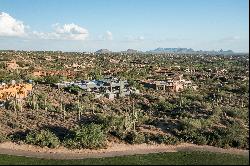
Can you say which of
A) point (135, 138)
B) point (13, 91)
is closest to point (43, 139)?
point (135, 138)

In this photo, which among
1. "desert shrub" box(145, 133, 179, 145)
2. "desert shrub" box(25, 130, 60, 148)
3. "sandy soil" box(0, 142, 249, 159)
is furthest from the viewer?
"desert shrub" box(145, 133, 179, 145)

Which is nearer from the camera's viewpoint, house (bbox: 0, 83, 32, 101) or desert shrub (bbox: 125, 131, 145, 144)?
desert shrub (bbox: 125, 131, 145, 144)

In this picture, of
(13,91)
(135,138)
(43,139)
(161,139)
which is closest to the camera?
(43,139)

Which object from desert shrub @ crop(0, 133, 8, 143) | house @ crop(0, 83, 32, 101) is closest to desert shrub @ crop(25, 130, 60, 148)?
desert shrub @ crop(0, 133, 8, 143)

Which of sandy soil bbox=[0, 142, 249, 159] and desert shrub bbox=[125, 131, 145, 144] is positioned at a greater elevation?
desert shrub bbox=[125, 131, 145, 144]

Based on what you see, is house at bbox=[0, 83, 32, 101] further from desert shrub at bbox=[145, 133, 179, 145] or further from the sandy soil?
desert shrub at bbox=[145, 133, 179, 145]

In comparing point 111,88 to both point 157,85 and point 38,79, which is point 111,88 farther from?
point 38,79

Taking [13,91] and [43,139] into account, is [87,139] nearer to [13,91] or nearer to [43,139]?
[43,139]
